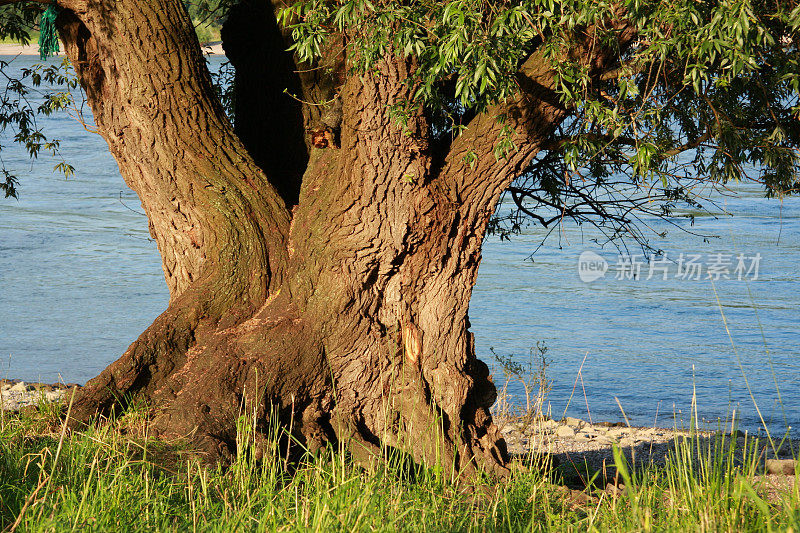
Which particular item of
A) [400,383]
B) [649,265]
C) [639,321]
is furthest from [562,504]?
[649,265]

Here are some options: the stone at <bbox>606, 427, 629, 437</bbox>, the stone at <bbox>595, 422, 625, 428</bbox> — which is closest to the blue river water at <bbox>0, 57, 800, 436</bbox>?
the stone at <bbox>595, 422, 625, 428</bbox>

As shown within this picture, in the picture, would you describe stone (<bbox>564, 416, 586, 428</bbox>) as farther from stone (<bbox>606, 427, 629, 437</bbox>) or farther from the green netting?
the green netting

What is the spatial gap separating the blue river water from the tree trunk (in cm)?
208

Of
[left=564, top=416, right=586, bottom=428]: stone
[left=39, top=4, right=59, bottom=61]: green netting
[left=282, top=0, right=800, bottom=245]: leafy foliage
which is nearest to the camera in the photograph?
[left=282, top=0, right=800, bottom=245]: leafy foliage

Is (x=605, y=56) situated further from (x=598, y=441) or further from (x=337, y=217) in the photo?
(x=598, y=441)

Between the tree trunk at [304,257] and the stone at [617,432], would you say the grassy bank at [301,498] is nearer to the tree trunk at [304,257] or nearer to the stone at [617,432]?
the tree trunk at [304,257]

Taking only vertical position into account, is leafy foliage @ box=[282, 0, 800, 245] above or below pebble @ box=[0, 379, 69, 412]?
above

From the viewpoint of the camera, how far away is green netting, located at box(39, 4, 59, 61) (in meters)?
4.89

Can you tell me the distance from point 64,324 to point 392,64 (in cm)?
1078

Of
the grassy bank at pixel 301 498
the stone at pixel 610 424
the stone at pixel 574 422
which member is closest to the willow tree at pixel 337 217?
the grassy bank at pixel 301 498

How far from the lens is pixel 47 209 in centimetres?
2308

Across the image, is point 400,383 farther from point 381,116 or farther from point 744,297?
point 744,297

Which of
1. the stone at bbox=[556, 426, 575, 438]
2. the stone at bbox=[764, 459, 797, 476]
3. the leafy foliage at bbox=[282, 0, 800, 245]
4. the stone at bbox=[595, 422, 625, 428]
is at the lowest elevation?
the stone at bbox=[595, 422, 625, 428]

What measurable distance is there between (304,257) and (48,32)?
229cm
